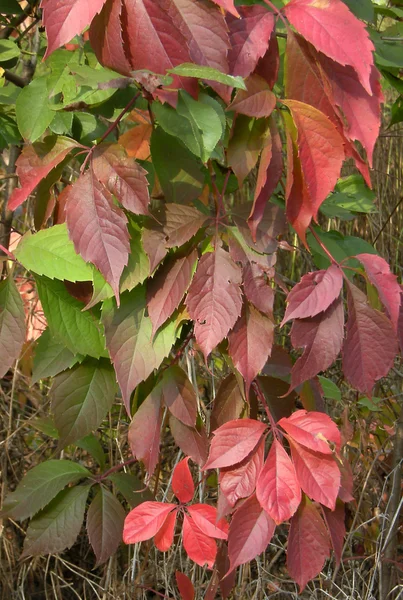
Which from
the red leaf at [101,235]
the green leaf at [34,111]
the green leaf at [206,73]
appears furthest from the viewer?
the green leaf at [34,111]

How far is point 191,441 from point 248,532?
0.16 meters

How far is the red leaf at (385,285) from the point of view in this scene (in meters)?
0.72

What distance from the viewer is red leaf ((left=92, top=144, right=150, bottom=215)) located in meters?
0.76

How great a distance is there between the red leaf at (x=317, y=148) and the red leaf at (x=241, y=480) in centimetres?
31

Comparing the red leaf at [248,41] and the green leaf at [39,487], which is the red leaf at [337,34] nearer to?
the red leaf at [248,41]

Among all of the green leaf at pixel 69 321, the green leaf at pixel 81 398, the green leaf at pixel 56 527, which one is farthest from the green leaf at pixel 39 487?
the green leaf at pixel 69 321

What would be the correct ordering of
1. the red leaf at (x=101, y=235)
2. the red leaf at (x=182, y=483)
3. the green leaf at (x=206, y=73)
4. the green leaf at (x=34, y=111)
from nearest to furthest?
the green leaf at (x=206, y=73) → the red leaf at (x=101, y=235) → the green leaf at (x=34, y=111) → the red leaf at (x=182, y=483)

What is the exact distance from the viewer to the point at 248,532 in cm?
81

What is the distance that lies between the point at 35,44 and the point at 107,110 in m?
0.68

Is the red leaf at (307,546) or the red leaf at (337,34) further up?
the red leaf at (337,34)

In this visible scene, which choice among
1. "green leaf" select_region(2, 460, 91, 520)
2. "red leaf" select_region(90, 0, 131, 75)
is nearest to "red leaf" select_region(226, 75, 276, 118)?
"red leaf" select_region(90, 0, 131, 75)

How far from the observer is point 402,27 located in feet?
4.33

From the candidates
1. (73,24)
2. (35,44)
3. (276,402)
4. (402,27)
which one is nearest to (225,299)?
(276,402)

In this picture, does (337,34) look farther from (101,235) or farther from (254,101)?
(101,235)
